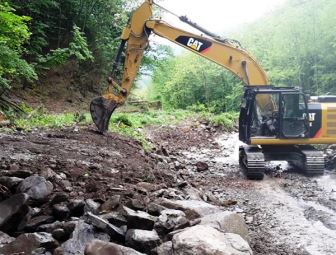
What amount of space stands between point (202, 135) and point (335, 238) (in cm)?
1319

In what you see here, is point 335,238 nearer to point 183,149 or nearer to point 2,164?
point 2,164

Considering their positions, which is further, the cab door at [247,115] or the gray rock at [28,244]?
the cab door at [247,115]

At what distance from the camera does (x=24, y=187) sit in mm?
4844

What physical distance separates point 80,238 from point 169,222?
0.98m

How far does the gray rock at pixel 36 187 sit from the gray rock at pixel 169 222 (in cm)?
132

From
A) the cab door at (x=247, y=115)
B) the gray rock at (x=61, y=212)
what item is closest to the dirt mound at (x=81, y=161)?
the gray rock at (x=61, y=212)

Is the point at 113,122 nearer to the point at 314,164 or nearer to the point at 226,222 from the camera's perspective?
the point at 314,164

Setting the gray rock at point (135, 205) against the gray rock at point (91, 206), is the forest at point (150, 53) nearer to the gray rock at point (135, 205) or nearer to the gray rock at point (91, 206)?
the gray rock at point (91, 206)

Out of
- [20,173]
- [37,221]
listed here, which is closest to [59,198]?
[37,221]

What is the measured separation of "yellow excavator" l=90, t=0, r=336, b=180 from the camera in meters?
10.2

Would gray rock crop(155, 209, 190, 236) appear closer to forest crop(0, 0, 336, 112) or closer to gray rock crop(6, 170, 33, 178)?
gray rock crop(6, 170, 33, 178)

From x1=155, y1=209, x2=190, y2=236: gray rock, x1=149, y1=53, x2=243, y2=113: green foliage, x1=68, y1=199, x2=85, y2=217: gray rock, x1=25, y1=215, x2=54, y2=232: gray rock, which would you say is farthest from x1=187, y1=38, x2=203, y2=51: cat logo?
x1=149, y1=53, x2=243, y2=113: green foliage

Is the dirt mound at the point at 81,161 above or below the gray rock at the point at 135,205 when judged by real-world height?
above

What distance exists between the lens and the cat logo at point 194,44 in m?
10.7
